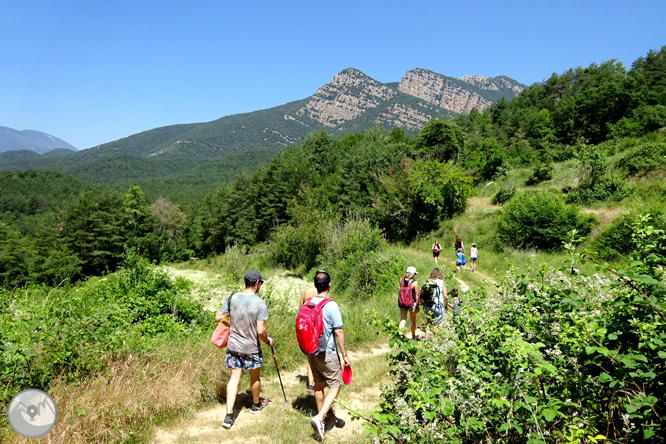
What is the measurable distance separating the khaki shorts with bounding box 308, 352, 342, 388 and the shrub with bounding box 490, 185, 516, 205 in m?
21.4

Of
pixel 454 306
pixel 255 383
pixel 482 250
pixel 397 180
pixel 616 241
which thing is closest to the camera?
pixel 255 383

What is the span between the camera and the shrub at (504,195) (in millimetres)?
22062

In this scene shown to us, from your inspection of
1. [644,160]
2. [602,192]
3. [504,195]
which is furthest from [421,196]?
[644,160]

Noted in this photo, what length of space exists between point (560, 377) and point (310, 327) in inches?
93.0

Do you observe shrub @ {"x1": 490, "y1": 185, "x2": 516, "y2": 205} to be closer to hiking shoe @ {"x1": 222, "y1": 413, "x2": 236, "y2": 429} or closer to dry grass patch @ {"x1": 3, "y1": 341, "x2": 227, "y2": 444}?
dry grass patch @ {"x1": 3, "y1": 341, "x2": 227, "y2": 444}

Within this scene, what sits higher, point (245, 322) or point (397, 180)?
point (397, 180)

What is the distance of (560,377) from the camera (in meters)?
2.27

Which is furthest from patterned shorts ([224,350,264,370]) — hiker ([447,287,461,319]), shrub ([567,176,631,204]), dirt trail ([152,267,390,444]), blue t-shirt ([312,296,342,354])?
shrub ([567,176,631,204])

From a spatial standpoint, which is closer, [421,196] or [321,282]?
[321,282]

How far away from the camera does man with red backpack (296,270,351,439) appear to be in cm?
377

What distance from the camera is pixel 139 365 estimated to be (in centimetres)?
437

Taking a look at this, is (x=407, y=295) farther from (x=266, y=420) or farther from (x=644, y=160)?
(x=644, y=160)

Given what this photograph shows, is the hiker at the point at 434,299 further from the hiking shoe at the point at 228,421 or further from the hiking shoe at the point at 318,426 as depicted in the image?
the hiking shoe at the point at 228,421

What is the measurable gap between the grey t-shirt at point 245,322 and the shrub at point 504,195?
→ 855 inches
